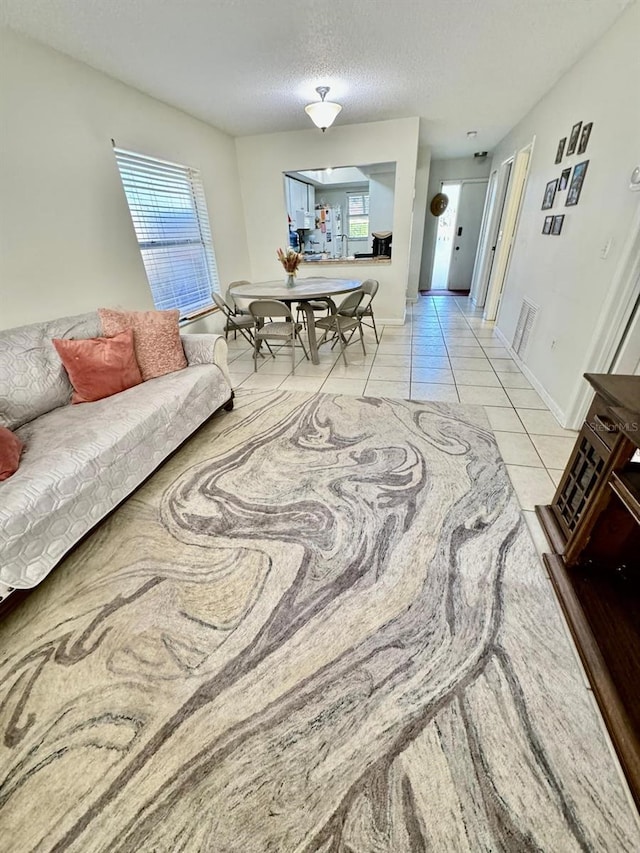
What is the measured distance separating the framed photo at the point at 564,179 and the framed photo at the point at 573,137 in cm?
12

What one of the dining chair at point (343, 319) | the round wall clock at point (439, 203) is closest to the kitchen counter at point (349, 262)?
the dining chair at point (343, 319)

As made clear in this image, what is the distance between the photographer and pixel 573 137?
2.57 metres

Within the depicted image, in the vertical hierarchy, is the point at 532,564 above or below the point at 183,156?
below

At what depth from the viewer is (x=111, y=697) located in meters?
1.08

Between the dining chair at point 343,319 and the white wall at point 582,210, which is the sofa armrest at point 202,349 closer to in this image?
the dining chair at point 343,319

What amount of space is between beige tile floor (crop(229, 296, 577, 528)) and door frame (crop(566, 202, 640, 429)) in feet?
1.43

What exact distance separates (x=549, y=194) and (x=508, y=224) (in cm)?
158

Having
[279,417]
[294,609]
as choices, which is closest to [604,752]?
[294,609]

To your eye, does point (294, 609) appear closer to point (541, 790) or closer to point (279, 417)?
point (541, 790)

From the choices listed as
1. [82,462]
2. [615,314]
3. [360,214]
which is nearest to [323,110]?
[615,314]

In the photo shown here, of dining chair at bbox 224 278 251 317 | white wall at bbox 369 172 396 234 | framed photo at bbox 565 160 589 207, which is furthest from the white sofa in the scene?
white wall at bbox 369 172 396 234

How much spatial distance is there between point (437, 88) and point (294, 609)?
4320 millimetres

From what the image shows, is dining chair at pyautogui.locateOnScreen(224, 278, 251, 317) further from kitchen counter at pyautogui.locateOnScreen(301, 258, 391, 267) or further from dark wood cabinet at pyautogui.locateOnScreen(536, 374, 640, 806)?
dark wood cabinet at pyautogui.locateOnScreen(536, 374, 640, 806)

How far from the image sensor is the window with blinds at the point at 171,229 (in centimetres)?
318
